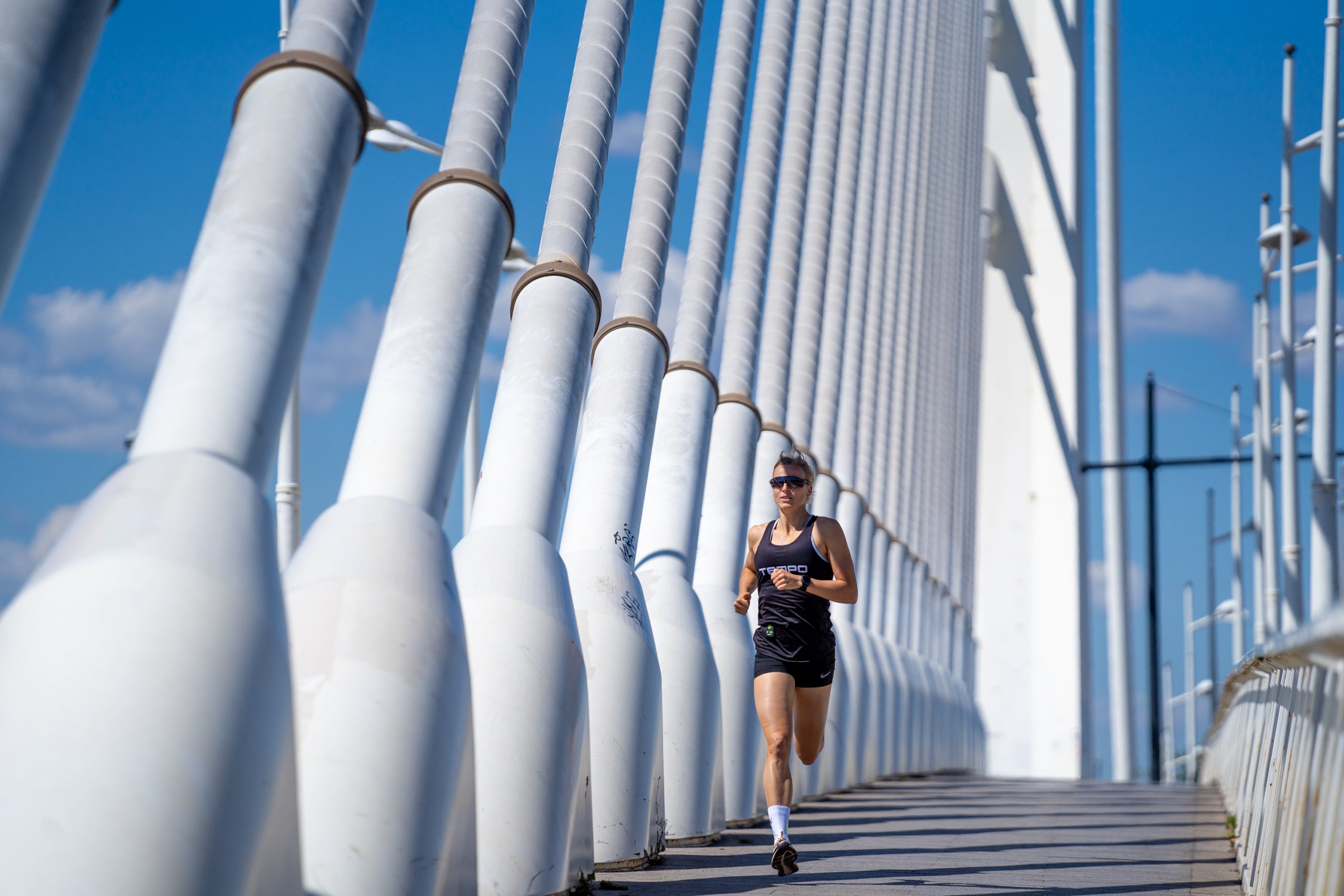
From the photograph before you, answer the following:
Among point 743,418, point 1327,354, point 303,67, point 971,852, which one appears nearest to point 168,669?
point 303,67

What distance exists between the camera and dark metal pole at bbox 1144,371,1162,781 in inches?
1142

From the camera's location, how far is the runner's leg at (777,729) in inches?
251

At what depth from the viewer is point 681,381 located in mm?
9906

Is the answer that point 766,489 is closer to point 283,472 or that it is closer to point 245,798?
point 283,472

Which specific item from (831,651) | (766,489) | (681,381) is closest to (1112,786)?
(766,489)

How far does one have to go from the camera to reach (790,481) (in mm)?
6500

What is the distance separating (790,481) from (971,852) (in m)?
2.32

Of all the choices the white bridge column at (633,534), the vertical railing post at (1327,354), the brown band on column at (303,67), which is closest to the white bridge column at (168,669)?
the brown band on column at (303,67)

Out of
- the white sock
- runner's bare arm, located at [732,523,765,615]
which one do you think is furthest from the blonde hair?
the white sock

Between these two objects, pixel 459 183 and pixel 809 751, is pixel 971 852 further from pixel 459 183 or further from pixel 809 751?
pixel 459 183

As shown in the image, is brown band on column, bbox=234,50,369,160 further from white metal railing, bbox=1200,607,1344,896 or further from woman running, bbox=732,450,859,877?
white metal railing, bbox=1200,607,1344,896

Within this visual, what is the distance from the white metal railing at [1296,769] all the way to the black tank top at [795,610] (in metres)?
1.79

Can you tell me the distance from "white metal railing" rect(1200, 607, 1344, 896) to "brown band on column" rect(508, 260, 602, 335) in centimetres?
340

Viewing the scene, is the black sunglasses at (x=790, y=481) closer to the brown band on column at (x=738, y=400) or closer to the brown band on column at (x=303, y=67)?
the brown band on column at (x=303, y=67)
